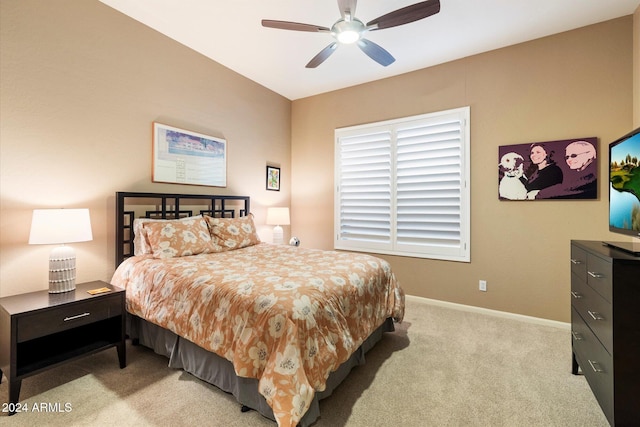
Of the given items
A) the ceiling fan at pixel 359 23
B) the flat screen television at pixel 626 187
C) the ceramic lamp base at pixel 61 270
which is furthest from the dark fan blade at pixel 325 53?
the ceramic lamp base at pixel 61 270

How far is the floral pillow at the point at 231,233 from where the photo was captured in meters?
3.15

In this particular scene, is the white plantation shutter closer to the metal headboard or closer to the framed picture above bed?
the metal headboard

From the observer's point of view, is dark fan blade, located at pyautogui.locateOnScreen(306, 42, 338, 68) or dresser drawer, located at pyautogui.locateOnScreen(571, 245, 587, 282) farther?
dark fan blade, located at pyautogui.locateOnScreen(306, 42, 338, 68)

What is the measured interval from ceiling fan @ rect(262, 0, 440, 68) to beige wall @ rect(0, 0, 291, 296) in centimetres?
156

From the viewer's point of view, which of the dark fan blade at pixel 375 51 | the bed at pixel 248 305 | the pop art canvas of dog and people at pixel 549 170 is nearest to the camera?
the bed at pixel 248 305

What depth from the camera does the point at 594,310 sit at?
1678 mm

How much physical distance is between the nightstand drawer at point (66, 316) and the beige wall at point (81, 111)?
0.64 m

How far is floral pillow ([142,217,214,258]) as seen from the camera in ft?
8.64

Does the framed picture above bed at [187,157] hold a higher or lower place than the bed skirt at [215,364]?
higher

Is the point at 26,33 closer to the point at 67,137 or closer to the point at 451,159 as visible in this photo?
the point at 67,137

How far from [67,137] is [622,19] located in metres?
5.19

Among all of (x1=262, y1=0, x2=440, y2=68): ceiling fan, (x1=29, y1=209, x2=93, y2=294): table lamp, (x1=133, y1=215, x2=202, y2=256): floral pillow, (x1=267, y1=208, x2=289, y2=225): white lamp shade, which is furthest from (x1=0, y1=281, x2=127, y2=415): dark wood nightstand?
(x1=262, y1=0, x2=440, y2=68): ceiling fan

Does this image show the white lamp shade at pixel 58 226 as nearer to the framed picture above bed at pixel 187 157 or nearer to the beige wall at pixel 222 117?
the beige wall at pixel 222 117

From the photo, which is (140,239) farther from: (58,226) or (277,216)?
(277,216)
